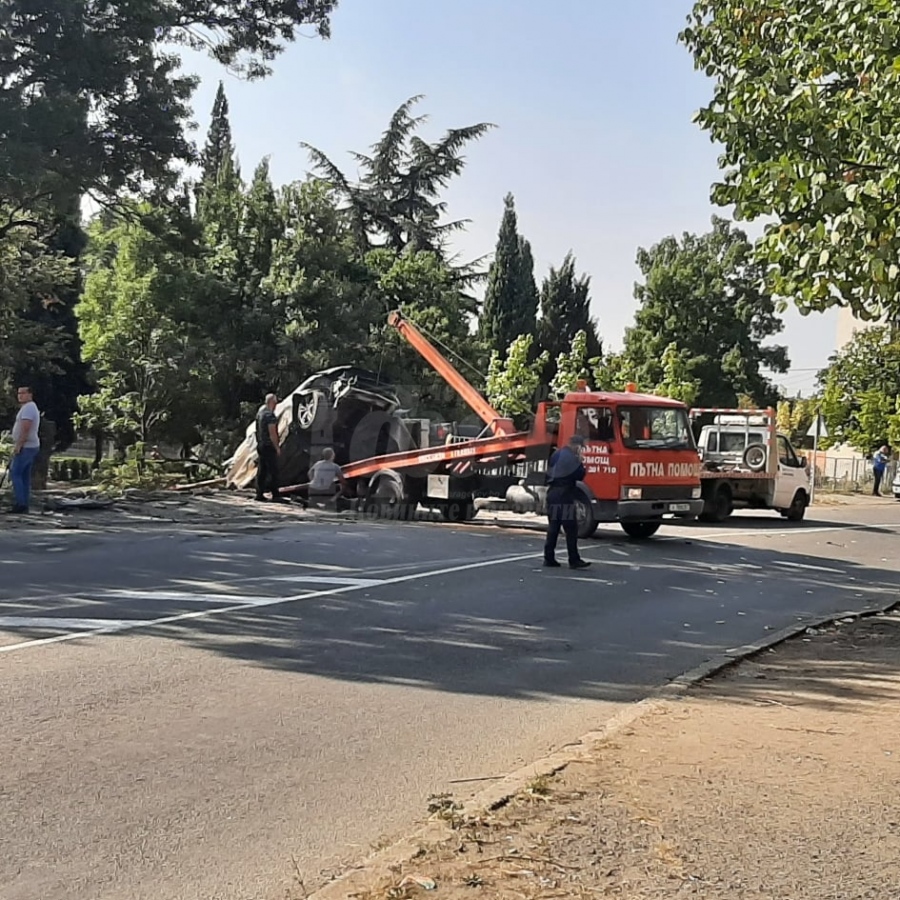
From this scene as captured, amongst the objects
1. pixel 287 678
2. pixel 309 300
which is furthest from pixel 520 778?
pixel 309 300

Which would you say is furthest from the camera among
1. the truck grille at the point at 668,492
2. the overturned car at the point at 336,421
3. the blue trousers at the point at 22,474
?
the overturned car at the point at 336,421

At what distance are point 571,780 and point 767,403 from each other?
200ft

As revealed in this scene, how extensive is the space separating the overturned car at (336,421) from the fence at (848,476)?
2614 centimetres

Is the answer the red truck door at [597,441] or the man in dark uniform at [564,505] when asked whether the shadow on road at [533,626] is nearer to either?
the man in dark uniform at [564,505]

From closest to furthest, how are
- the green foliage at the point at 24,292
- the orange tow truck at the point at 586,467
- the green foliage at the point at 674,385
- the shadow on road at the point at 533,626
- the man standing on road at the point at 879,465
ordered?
1. the shadow on road at the point at 533,626
2. the orange tow truck at the point at 586,467
3. the green foliage at the point at 24,292
4. the man standing on road at the point at 879,465
5. the green foliage at the point at 674,385

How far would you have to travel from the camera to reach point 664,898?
14.0ft

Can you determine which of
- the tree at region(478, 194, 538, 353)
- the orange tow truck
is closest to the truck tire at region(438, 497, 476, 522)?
the orange tow truck

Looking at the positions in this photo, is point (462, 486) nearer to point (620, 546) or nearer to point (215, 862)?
point (620, 546)

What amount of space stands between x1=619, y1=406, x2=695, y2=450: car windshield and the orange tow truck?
2 centimetres

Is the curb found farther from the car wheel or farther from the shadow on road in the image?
the car wheel

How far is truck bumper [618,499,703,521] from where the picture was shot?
61.4 ft

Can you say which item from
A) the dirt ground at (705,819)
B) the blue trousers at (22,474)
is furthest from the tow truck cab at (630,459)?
the dirt ground at (705,819)

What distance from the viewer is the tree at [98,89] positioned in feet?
67.1

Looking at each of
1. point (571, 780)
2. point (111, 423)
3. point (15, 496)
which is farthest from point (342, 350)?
point (571, 780)
